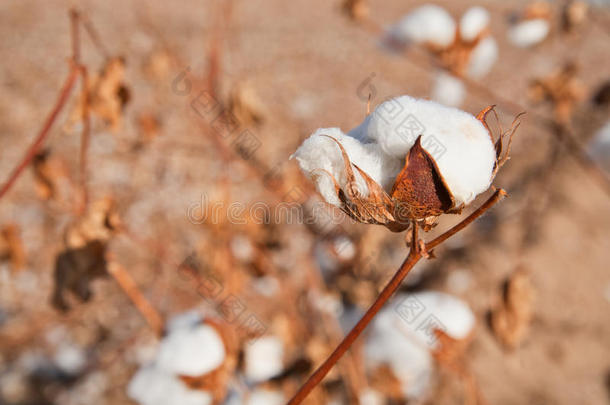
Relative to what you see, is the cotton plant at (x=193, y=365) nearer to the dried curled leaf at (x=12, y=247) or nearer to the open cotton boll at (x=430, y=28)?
the dried curled leaf at (x=12, y=247)

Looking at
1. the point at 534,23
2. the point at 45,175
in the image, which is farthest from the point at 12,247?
the point at 534,23

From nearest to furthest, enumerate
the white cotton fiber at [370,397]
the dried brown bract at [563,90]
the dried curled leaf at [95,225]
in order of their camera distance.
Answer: the dried curled leaf at [95,225], the white cotton fiber at [370,397], the dried brown bract at [563,90]

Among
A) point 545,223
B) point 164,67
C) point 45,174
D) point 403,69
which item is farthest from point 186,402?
point 403,69

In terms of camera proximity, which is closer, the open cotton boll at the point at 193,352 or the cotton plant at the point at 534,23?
the open cotton boll at the point at 193,352

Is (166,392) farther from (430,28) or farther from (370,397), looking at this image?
(430,28)

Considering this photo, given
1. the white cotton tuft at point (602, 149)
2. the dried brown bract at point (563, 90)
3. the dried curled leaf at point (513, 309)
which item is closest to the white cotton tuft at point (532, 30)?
the dried brown bract at point (563, 90)
